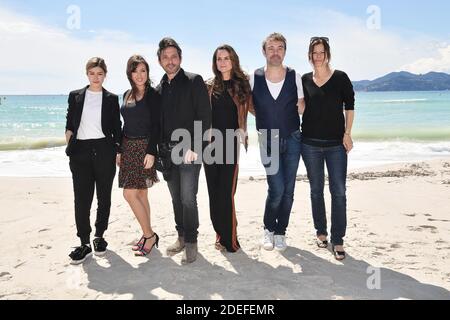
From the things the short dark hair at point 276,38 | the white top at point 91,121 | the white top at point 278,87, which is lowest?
the white top at point 91,121

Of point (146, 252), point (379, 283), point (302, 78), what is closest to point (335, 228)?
point (379, 283)

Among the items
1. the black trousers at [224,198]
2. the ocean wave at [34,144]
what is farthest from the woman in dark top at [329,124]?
the ocean wave at [34,144]

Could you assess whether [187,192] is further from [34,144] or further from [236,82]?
[34,144]

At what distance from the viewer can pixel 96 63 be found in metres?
3.68

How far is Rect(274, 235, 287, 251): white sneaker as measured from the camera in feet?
13.2

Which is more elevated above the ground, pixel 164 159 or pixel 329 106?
pixel 329 106

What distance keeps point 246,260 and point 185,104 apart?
1602mm

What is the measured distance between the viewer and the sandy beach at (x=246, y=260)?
3.15 m

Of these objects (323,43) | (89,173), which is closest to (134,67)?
(89,173)

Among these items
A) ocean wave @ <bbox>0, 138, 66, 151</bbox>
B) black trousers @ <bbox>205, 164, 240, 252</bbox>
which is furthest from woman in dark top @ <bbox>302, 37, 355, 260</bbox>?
ocean wave @ <bbox>0, 138, 66, 151</bbox>

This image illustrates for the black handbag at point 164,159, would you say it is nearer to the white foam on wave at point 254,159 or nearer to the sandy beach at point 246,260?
the sandy beach at point 246,260

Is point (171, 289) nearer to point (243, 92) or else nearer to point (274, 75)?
point (243, 92)

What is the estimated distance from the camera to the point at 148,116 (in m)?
3.67

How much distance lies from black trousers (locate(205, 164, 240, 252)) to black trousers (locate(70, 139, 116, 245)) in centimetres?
96
